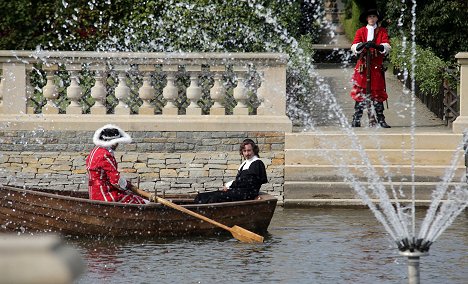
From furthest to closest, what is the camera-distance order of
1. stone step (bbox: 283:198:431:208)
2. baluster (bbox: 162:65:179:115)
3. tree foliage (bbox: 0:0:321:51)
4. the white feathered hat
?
1. tree foliage (bbox: 0:0:321:51)
2. baluster (bbox: 162:65:179:115)
3. stone step (bbox: 283:198:431:208)
4. the white feathered hat

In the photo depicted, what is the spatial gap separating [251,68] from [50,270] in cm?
1212

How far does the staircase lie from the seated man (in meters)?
2.32

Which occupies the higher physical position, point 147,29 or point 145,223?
point 147,29

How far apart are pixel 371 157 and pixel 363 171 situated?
24cm

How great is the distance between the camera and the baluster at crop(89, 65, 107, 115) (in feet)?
46.9

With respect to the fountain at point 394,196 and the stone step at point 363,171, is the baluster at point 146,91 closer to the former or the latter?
the stone step at point 363,171

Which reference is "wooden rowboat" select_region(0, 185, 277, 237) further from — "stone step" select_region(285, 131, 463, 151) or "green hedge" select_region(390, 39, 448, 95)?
"green hedge" select_region(390, 39, 448, 95)

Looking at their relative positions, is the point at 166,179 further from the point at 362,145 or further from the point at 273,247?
the point at 273,247

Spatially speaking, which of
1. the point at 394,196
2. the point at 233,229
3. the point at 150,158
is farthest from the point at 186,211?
the point at 150,158

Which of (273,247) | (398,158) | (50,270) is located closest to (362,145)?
(398,158)

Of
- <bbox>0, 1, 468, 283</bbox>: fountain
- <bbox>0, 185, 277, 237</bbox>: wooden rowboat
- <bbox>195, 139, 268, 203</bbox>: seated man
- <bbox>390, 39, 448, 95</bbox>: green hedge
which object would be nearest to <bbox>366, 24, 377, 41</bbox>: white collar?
<bbox>0, 1, 468, 283</bbox>: fountain

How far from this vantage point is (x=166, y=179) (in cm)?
1442

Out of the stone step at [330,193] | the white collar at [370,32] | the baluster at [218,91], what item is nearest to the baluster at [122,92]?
the baluster at [218,91]

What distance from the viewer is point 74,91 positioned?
14414mm
